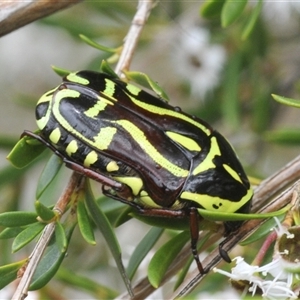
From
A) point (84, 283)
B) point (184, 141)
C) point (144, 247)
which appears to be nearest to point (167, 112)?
point (184, 141)

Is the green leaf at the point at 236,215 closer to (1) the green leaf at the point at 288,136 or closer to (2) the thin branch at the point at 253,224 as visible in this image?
(2) the thin branch at the point at 253,224

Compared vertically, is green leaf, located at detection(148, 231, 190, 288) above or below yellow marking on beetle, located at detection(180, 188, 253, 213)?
below

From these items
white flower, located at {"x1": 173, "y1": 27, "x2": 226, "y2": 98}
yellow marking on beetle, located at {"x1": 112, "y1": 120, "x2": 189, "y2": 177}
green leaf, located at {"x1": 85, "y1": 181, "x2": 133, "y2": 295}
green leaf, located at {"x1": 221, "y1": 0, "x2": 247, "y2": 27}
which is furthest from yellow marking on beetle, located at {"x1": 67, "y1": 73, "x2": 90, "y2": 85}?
white flower, located at {"x1": 173, "y1": 27, "x2": 226, "y2": 98}

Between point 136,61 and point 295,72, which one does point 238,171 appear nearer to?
point 295,72

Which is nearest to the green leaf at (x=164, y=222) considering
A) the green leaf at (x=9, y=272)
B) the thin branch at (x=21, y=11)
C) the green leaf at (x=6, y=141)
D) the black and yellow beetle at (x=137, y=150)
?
the black and yellow beetle at (x=137, y=150)


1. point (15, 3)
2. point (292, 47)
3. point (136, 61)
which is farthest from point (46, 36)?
point (15, 3)

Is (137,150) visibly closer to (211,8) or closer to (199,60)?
(211,8)

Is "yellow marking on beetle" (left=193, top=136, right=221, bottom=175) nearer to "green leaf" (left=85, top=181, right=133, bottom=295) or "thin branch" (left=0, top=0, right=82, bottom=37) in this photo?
"green leaf" (left=85, top=181, right=133, bottom=295)
